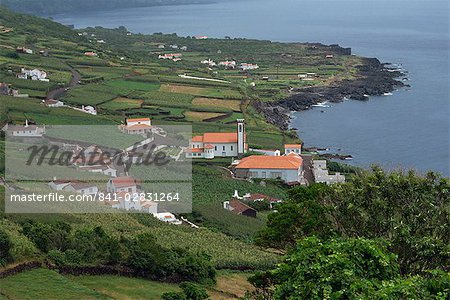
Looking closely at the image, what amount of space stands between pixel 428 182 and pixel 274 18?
173770 mm

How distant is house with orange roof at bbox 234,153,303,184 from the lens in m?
38.6

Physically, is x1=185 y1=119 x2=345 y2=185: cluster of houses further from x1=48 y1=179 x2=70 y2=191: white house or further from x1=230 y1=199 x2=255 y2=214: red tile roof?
x1=48 y1=179 x2=70 y2=191: white house

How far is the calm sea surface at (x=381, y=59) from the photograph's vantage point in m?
49.8

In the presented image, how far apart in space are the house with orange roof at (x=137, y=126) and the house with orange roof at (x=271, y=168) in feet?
24.9

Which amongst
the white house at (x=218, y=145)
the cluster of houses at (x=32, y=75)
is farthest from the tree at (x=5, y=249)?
the cluster of houses at (x=32, y=75)

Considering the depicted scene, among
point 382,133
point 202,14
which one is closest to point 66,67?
point 382,133

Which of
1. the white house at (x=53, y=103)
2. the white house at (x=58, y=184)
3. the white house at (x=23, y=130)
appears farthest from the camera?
the white house at (x=53, y=103)

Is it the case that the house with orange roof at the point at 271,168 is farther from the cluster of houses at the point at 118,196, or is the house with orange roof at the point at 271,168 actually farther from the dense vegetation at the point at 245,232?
the cluster of houses at the point at 118,196

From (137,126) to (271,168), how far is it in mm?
9855

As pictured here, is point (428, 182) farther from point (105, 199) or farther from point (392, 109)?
point (392, 109)

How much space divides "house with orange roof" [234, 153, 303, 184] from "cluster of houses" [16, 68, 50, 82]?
76.2 feet

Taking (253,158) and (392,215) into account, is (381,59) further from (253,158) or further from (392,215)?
(392,215)

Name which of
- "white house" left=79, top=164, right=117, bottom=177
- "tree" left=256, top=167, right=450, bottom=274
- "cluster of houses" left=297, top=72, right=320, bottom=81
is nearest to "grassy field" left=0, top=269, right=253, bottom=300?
"tree" left=256, top=167, right=450, bottom=274

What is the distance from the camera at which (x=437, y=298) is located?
965 centimetres
